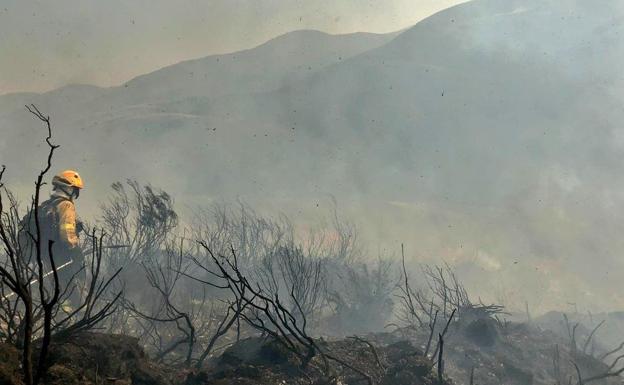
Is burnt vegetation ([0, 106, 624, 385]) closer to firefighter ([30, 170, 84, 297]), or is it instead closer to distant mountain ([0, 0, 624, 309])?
firefighter ([30, 170, 84, 297])

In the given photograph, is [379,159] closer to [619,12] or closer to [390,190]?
[390,190]

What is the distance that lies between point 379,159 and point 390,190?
6.76 metres

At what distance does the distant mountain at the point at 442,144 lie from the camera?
2995cm

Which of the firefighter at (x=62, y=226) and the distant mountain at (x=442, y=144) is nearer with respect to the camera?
the firefighter at (x=62, y=226)

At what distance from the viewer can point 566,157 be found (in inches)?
1647

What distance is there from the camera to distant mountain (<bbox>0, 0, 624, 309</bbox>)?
29953 millimetres

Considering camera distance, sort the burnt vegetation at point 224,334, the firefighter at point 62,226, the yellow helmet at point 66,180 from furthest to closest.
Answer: the yellow helmet at point 66,180, the firefighter at point 62,226, the burnt vegetation at point 224,334

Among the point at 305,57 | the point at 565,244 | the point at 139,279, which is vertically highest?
the point at 305,57

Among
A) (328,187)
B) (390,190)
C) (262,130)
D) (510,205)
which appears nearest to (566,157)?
(510,205)

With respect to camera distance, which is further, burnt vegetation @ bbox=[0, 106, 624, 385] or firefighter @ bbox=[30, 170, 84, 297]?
firefighter @ bbox=[30, 170, 84, 297]

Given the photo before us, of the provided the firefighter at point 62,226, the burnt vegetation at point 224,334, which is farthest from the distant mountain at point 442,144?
the firefighter at point 62,226

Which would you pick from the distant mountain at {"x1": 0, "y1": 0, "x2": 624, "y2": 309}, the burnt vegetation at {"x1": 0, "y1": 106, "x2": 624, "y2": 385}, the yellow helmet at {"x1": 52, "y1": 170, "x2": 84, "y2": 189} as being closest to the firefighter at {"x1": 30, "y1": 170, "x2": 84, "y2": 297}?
the yellow helmet at {"x1": 52, "y1": 170, "x2": 84, "y2": 189}

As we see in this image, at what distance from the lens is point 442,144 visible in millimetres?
51156

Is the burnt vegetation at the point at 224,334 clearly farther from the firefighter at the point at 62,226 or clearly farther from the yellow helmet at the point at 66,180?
the yellow helmet at the point at 66,180
